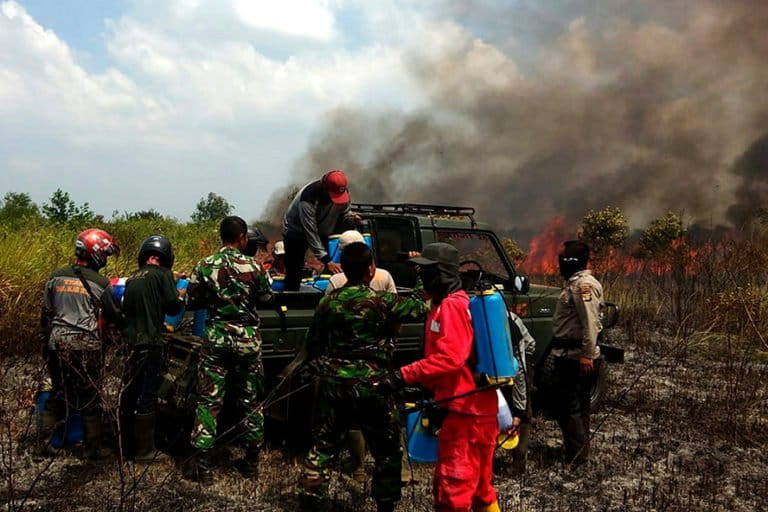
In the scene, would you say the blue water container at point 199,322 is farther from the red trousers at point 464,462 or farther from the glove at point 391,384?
the red trousers at point 464,462

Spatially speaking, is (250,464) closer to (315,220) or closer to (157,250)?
(157,250)

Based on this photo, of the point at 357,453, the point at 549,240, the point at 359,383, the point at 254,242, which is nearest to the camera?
the point at 359,383

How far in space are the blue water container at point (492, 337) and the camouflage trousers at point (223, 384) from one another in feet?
6.12

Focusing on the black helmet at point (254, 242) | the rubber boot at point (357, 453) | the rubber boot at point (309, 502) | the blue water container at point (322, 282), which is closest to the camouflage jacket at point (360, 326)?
the rubber boot at point (309, 502)

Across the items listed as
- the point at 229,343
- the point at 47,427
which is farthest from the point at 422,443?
the point at 47,427

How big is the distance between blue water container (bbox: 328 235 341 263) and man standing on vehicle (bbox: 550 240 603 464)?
1960mm

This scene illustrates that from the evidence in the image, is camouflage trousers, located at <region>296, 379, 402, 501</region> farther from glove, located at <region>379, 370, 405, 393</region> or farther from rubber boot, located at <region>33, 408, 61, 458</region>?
rubber boot, located at <region>33, 408, 61, 458</region>

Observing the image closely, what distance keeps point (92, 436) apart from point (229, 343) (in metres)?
1.36

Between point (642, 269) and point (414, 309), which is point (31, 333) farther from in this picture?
point (642, 269)

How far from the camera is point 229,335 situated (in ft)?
14.4

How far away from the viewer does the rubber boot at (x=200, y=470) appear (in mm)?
4305

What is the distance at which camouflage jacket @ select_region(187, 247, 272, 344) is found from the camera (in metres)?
4.42

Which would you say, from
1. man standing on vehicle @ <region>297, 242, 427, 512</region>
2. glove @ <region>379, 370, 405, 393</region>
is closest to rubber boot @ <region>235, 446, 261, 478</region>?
man standing on vehicle @ <region>297, 242, 427, 512</region>

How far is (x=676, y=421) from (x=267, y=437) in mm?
3724
